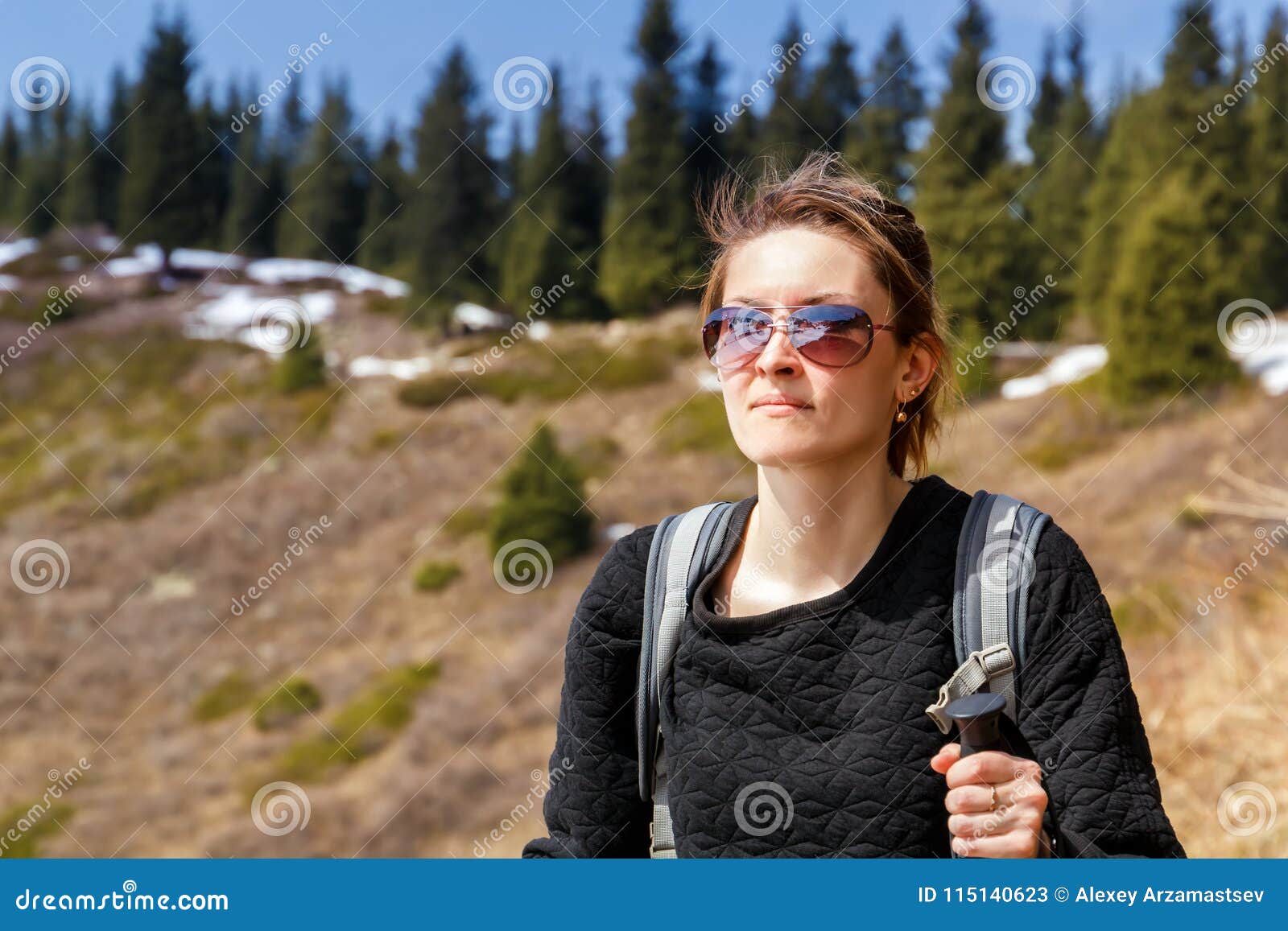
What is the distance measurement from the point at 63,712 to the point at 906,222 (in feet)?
82.9

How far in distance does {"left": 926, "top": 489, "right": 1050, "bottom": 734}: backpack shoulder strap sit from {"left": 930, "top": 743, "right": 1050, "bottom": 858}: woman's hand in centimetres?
8

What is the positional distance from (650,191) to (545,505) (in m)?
10.7

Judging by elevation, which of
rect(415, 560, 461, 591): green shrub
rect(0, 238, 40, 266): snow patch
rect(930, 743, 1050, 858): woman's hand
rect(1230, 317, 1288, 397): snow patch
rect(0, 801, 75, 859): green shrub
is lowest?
rect(930, 743, 1050, 858): woman's hand

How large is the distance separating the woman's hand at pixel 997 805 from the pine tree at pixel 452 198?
102 ft

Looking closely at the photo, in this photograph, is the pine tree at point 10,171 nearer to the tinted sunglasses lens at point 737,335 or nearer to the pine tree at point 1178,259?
the pine tree at point 1178,259

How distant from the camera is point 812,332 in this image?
203 centimetres

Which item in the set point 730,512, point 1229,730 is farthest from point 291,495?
point 730,512

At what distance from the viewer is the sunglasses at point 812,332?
2.02 metres

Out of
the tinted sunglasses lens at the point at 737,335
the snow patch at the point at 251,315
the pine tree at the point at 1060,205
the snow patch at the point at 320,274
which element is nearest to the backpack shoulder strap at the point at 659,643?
the tinted sunglasses lens at the point at 737,335

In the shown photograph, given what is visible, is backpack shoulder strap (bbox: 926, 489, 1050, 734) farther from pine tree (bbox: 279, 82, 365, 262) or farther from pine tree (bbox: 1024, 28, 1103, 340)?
pine tree (bbox: 279, 82, 365, 262)

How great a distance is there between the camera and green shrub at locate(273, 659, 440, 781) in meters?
20.8

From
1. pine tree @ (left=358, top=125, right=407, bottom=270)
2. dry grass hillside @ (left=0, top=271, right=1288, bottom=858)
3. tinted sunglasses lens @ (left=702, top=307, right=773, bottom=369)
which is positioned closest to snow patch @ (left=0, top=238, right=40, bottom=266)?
dry grass hillside @ (left=0, top=271, right=1288, bottom=858)

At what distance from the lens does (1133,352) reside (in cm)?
2203

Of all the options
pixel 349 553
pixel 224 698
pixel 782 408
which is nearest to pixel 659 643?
pixel 782 408
